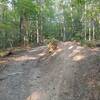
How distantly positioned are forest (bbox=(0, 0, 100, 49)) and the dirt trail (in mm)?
12787

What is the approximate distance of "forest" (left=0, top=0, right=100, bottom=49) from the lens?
29.3 meters

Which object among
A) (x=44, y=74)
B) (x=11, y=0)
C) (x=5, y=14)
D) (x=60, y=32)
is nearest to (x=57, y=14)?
(x=60, y=32)

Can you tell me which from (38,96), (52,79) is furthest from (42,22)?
(38,96)

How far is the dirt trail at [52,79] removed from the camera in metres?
8.29

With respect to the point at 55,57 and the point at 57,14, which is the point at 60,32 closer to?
the point at 57,14

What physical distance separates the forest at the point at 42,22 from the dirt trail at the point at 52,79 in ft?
42.0

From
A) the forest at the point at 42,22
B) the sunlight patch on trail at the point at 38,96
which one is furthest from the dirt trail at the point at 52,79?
the forest at the point at 42,22

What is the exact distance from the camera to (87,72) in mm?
9891

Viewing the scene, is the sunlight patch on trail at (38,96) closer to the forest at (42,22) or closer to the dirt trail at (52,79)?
the dirt trail at (52,79)

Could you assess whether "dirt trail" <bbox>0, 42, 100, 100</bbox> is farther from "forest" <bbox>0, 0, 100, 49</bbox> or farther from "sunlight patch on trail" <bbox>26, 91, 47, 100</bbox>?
"forest" <bbox>0, 0, 100, 49</bbox>

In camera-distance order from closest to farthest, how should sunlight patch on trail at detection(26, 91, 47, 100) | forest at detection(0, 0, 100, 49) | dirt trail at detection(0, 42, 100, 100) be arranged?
sunlight patch on trail at detection(26, 91, 47, 100) < dirt trail at detection(0, 42, 100, 100) < forest at detection(0, 0, 100, 49)

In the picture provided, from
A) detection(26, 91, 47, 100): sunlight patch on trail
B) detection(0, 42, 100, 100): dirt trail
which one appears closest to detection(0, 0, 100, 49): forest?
detection(0, 42, 100, 100): dirt trail

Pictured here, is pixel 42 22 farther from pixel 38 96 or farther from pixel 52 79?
pixel 38 96

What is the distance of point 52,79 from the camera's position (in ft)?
32.8
